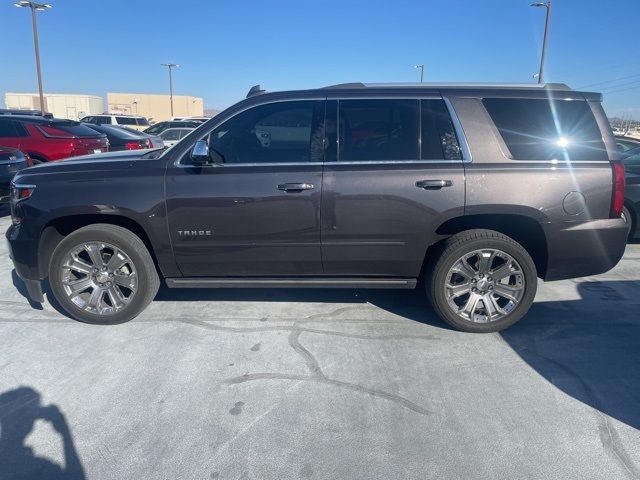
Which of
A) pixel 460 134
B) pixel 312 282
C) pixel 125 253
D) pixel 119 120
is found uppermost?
pixel 119 120

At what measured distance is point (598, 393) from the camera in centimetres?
304

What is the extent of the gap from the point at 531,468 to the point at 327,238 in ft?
6.77

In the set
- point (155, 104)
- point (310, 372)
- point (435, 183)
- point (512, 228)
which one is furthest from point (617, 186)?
point (155, 104)

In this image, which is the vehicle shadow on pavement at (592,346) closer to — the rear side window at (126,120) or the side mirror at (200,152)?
the side mirror at (200,152)

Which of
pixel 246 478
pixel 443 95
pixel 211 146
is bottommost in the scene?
pixel 246 478

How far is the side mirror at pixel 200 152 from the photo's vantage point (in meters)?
3.57

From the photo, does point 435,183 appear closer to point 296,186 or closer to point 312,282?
point 296,186

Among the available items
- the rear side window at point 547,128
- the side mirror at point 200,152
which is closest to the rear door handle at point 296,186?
the side mirror at point 200,152

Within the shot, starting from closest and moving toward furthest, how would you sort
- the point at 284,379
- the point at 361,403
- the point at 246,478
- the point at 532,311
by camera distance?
1. the point at 246,478
2. the point at 361,403
3. the point at 284,379
4. the point at 532,311

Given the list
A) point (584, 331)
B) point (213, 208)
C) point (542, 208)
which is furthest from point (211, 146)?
point (584, 331)

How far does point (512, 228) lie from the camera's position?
3.94 m

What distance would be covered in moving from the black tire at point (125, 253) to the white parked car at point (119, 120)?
2345 cm

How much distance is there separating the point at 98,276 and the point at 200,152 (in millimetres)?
1390

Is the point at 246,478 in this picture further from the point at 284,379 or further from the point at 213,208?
the point at 213,208
